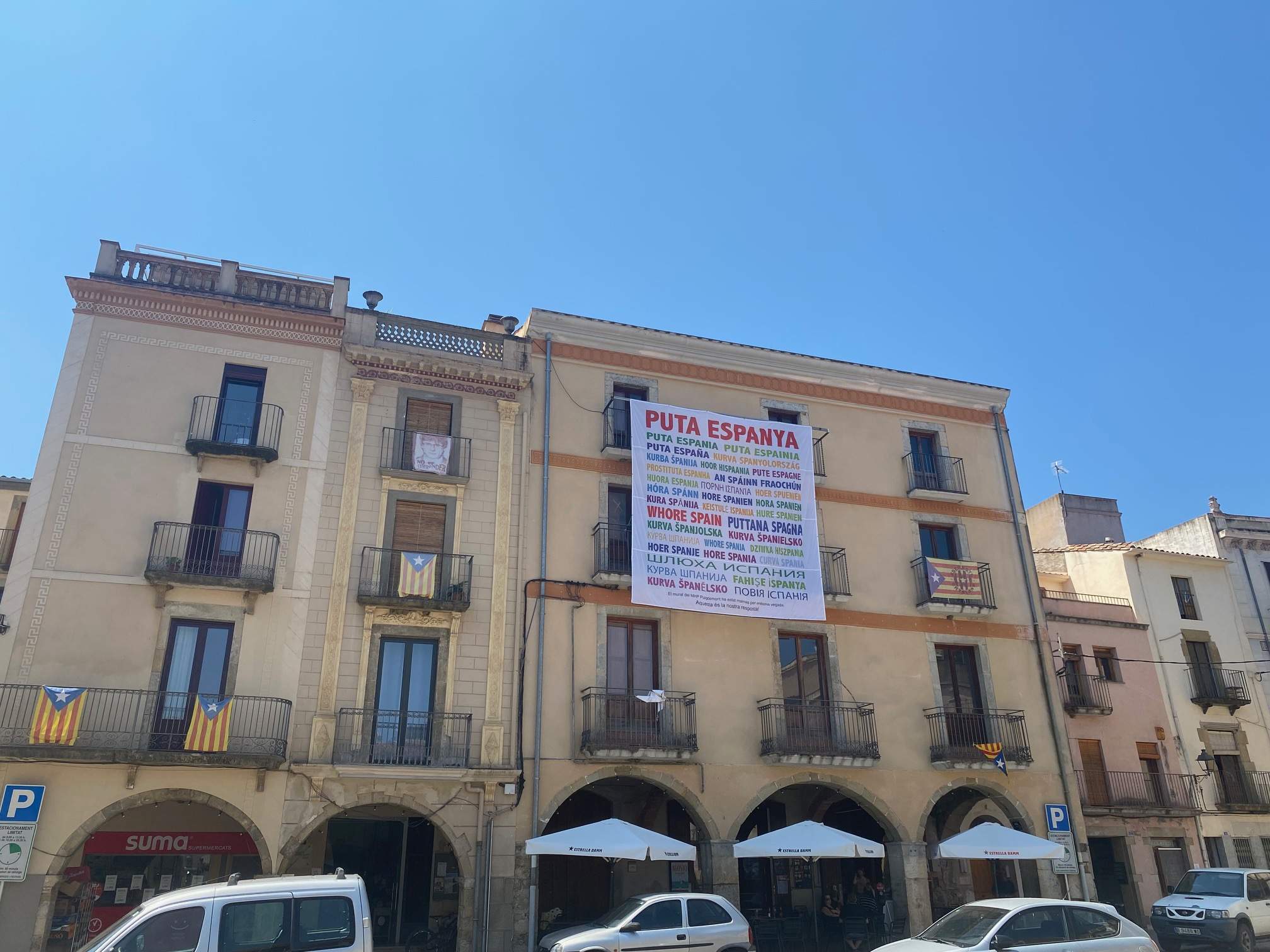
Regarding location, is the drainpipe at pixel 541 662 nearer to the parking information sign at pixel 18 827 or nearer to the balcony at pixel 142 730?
the balcony at pixel 142 730

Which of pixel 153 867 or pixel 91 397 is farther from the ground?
pixel 91 397

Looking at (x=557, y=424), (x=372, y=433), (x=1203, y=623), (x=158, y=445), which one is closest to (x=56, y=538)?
(x=158, y=445)

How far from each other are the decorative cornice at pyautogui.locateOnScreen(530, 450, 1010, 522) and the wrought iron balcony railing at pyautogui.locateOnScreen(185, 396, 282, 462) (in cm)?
538

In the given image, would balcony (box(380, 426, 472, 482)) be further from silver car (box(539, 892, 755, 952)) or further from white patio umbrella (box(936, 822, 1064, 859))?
white patio umbrella (box(936, 822, 1064, 859))

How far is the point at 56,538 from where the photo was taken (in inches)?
690

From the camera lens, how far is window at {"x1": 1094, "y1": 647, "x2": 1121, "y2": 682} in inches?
1059

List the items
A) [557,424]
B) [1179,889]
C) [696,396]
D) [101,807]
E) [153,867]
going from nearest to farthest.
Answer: [101,807]
[153,867]
[1179,889]
[557,424]
[696,396]

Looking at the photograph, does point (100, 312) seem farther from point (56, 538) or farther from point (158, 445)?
point (56, 538)

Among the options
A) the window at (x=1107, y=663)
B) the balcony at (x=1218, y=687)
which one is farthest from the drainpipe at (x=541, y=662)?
the balcony at (x=1218, y=687)

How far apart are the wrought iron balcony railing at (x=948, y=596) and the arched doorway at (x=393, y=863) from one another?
1213 centimetres

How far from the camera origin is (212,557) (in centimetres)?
1814

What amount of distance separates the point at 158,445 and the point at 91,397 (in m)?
1.61

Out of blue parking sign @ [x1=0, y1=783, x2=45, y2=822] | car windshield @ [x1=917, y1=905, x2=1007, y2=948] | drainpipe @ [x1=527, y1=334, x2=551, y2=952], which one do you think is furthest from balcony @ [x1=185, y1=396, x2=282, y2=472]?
car windshield @ [x1=917, y1=905, x2=1007, y2=948]

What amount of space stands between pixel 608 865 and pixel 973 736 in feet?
29.2
